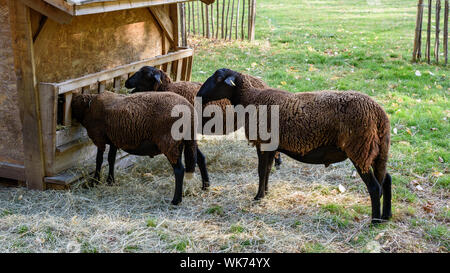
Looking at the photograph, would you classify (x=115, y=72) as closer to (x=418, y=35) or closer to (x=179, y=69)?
(x=179, y=69)

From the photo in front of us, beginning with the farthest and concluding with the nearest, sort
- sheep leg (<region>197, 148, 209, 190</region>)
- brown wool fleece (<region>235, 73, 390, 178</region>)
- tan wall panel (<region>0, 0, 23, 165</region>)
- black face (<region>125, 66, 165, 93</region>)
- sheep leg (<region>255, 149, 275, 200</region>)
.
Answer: black face (<region>125, 66, 165, 93</region>)
sheep leg (<region>197, 148, 209, 190</region>)
sheep leg (<region>255, 149, 275, 200</region>)
tan wall panel (<region>0, 0, 23, 165</region>)
brown wool fleece (<region>235, 73, 390, 178</region>)

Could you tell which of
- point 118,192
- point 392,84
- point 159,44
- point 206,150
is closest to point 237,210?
point 118,192

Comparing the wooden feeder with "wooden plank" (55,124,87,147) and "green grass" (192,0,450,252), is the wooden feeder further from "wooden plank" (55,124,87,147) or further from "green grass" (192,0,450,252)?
"green grass" (192,0,450,252)

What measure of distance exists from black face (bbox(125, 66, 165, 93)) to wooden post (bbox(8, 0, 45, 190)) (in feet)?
4.90

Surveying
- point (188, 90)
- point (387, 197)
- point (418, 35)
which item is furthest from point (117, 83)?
point (418, 35)

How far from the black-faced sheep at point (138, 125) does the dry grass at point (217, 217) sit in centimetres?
46

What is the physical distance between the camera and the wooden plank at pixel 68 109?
5.77m

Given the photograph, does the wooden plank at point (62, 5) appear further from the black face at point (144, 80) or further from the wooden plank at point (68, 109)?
the black face at point (144, 80)

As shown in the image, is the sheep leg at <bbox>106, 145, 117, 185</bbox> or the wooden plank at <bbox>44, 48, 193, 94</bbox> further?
the sheep leg at <bbox>106, 145, 117, 185</bbox>

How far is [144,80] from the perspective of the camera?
6.60 metres

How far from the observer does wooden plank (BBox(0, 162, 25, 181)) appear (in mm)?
5883

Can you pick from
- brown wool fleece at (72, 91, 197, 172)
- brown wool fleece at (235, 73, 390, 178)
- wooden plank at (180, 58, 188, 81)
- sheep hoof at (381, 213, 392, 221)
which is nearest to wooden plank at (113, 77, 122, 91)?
brown wool fleece at (72, 91, 197, 172)

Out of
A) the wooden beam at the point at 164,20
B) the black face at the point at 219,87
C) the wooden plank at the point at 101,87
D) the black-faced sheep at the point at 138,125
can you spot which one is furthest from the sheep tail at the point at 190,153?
the wooden beam at the point at 164,20
